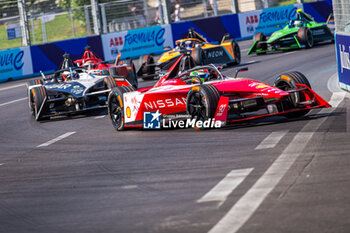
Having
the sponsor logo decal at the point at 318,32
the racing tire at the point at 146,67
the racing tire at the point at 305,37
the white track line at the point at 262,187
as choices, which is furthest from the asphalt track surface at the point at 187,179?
the sponsor logo decal at the point at 318,32

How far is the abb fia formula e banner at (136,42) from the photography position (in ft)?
89.0

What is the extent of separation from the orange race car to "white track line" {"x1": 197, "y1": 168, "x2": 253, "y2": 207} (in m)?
10.7

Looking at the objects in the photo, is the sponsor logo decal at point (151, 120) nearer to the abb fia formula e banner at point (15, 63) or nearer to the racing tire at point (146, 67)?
the racing tire at point (146, 67)

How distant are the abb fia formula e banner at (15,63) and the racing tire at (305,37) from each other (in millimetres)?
11006

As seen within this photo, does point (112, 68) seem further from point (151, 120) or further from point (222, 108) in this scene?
point (222, 108)

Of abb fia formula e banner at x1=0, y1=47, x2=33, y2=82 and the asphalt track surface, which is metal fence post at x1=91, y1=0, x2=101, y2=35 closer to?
abb fia formula e banner at x1=0, y1=47, x2=33, y2=82

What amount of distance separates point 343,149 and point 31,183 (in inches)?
154

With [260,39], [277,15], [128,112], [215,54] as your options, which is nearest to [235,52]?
[215,54]

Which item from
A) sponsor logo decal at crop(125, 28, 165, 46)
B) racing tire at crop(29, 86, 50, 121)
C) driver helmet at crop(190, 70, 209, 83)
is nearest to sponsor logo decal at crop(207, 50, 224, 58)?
racing tire at crop(29, 86, 50, 121)

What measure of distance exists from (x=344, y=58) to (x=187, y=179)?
6406 mm

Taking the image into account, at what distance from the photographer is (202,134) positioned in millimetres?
9273

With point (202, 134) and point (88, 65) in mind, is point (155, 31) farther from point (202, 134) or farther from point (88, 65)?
point (202, 134)

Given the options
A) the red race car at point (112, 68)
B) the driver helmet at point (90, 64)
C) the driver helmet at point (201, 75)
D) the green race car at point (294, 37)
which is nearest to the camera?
the driver helmet at point (201, 75)

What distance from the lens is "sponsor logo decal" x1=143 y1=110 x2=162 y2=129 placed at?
10.2 metres
